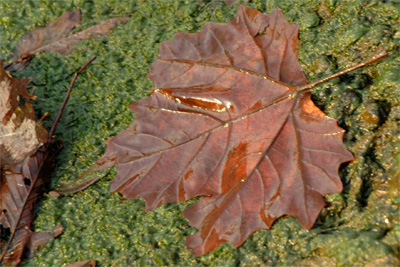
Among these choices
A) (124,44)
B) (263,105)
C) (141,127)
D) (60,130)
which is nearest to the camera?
(263,105)

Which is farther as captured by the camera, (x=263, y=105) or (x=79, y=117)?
(x=79, y=117)

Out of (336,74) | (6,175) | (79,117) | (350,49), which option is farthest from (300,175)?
(6,175)

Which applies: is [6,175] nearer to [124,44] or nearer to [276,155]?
[124,44]

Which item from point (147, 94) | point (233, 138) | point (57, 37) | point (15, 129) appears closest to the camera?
point (233, 138)

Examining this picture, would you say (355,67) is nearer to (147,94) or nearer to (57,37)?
(147,94)

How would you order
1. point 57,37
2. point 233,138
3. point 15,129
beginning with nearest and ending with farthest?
point 233,138 → point 15,129 → point 57,37

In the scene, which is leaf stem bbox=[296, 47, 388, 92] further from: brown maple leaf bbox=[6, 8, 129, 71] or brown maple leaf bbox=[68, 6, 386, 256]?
brown maple leaf bbox=[6, 8, 129, 71]

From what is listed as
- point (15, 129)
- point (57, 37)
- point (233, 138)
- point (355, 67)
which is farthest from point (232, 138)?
point (57, 37)
